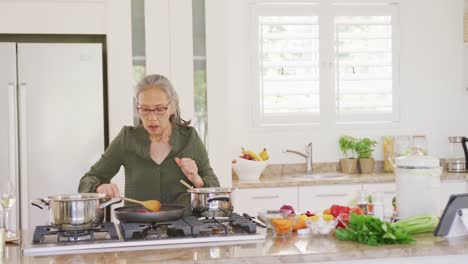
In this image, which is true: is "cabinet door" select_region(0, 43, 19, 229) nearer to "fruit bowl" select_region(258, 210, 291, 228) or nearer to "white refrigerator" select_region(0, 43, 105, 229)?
"white refrigerator" select_region(0, 43, 105, 229)

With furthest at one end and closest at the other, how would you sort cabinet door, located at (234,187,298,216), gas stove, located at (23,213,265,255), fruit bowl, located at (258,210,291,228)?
cabinet door, located at (234,187,298,216), fruit bowl, located at (258,210,291,228), gas stove, located at (23,213,265,255)

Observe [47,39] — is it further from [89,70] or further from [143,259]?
[143,259]

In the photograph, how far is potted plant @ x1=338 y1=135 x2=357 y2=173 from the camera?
18.4 feet

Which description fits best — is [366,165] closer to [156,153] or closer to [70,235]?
[156,153]

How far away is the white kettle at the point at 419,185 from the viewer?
297 cm

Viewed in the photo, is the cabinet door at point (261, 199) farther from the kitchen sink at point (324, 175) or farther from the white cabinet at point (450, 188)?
the white cabinet at point (450, 188)

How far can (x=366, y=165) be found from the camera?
221 inches

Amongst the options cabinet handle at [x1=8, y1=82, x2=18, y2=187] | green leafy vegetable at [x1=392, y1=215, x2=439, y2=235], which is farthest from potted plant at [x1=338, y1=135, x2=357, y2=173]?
green leafy vegetable at [x1=392, y1=215, x2=439, y2=235]

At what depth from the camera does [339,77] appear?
18.8ft

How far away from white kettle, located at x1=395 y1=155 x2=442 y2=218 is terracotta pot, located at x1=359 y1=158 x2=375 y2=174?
260cm

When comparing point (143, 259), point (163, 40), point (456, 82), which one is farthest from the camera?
point (456, 82)

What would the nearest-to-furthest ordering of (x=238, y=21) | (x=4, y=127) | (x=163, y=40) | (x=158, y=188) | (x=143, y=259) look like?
(x=143, y=259) < (x=158, y=188) < (x=4, y=127) < (x=163, y=40) < (x=238, y=21)

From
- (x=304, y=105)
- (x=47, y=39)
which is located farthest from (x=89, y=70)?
(x=304, y=105)

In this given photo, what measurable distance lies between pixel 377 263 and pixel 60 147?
261 centimetres
